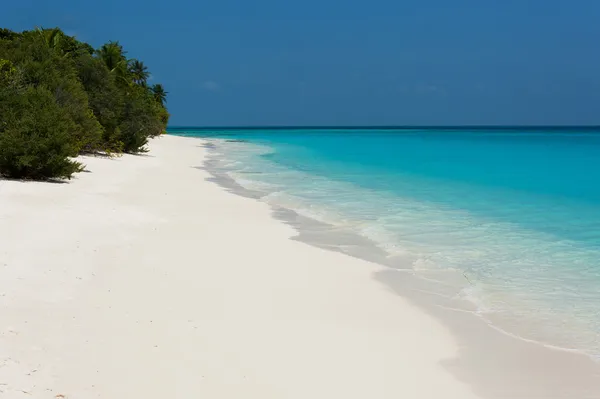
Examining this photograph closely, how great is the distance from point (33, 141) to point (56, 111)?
4.85 ft

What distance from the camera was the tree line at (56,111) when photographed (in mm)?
14328

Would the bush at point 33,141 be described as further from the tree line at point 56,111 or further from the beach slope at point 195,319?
the beach slope at point 195,319

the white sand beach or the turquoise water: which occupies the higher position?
the white sand beach

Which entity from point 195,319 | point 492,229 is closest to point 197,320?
point 195,319

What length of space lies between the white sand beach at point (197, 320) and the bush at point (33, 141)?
4.60 metres

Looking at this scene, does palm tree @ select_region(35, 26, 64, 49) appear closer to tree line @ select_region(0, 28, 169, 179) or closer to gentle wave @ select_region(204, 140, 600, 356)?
tree line @ select_region(0, 28, 169, 179)

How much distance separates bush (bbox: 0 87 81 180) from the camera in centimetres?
1404

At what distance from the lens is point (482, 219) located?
13805 millimetres

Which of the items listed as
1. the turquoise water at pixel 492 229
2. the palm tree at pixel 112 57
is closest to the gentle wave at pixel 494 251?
the turquoise water at pixel 492 229

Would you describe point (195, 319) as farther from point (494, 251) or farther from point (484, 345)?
point (494, 251)

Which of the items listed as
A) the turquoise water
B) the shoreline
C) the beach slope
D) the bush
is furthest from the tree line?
the shoreline

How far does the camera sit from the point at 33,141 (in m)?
14.1

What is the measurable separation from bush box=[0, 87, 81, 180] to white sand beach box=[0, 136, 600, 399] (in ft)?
15.1

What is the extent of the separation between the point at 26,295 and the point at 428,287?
15.4 feet
